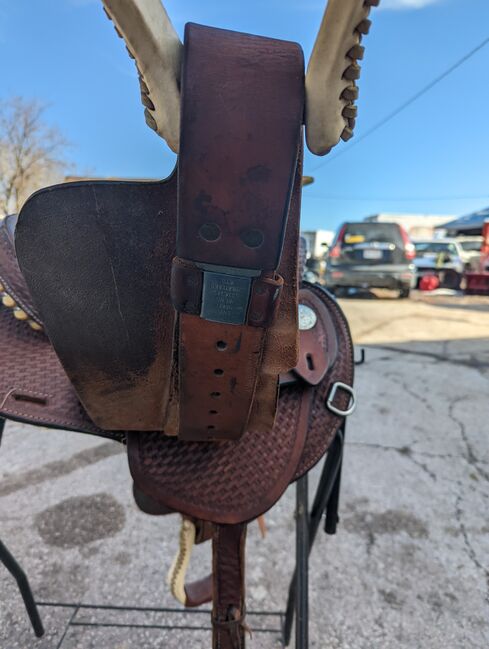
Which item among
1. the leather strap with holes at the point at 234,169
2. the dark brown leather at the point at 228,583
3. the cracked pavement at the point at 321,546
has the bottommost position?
the cracked pavement at the point at 321,546

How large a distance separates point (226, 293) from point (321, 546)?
117 centimetres

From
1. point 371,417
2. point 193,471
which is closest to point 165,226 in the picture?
point 193,471

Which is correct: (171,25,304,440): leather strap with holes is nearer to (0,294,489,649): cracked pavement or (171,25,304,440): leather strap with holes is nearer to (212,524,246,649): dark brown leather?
(212,524,246,649): dark brown leather

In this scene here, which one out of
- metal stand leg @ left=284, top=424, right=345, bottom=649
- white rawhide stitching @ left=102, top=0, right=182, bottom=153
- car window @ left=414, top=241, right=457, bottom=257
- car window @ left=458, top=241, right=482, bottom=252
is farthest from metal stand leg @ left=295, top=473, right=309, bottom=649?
car window @ left=458, top=241, right=482, bottom=252

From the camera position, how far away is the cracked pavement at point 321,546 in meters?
0.91

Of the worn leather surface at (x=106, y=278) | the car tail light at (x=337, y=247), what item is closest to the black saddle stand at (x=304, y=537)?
the worn leather surface at (x=106, y=278)

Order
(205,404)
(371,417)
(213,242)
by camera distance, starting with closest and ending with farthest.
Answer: (213,242) → (205,404) → (371,417)

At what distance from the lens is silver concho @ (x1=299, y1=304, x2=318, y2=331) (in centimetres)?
68

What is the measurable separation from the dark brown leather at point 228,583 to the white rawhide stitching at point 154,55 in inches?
18.4

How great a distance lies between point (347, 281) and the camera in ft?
19.1

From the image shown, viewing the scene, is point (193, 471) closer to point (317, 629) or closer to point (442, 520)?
point (317, 629)

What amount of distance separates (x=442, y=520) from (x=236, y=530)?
111cm

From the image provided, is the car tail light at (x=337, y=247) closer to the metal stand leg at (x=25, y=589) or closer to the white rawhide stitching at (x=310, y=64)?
the metal stand leg at (x=25, y=589)

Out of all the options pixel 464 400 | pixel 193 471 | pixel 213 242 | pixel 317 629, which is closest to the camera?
pixel 213 242
